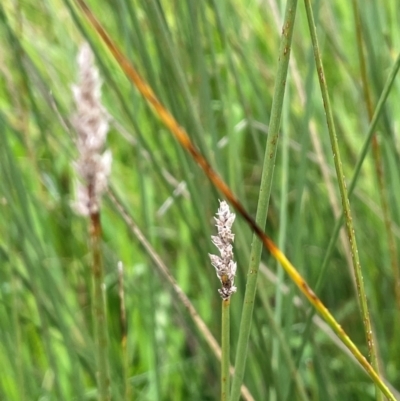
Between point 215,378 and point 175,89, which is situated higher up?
point 175,89

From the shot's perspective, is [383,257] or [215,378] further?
[383,257]

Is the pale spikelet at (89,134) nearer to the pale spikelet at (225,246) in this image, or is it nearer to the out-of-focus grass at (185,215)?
the pale spikelet at (225,246)

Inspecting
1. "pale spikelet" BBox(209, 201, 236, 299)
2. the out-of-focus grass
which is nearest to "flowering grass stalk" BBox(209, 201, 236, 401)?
"pale spikelet" BBox(209, 201, 236, 299)

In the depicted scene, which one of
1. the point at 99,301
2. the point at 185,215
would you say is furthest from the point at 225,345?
the point at 185,215

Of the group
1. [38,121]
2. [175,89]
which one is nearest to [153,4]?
[175,89]

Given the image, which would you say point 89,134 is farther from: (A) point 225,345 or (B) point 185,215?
(B) point 185,215

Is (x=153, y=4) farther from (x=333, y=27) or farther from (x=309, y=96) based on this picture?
(x=333, y=27)

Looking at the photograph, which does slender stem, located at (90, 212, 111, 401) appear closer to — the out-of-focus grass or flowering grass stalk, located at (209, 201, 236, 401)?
flowering grass stalk, located at (209, 201, 236, 401)
